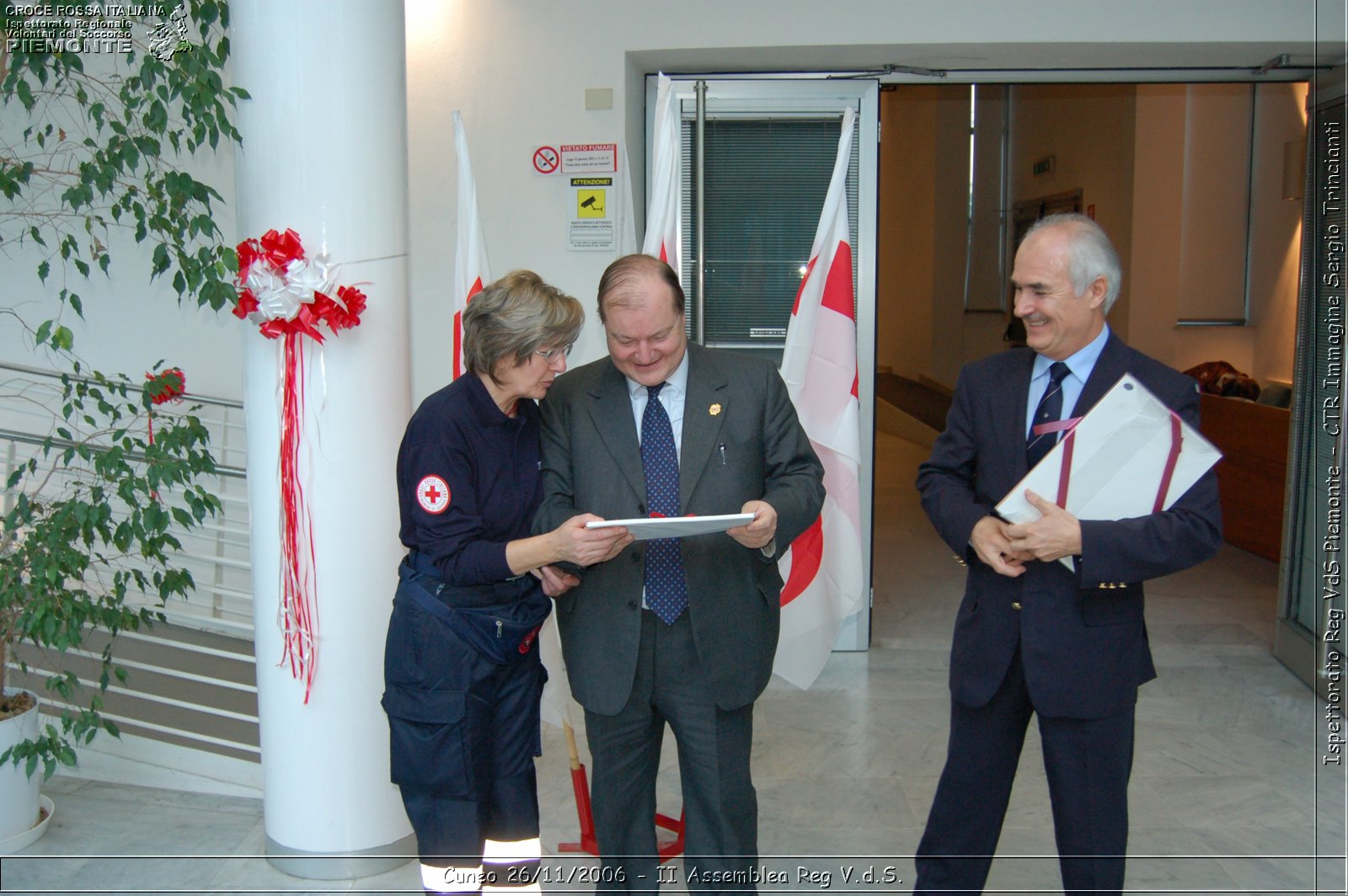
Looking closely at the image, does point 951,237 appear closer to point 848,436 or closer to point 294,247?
point 848,436

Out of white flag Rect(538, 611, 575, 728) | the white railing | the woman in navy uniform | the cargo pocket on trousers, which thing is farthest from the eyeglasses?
the white railing

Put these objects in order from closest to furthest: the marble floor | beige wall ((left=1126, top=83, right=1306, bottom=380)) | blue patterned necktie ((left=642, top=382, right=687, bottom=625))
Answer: blue patterned necktie ((left=642, top=382, right=687, bottom=625)) < the marble floor < beige wall ((left=1126, top=83, right=1306, bottom=380))

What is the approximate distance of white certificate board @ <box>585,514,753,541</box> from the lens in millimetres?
2178

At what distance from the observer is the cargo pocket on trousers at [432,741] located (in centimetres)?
244

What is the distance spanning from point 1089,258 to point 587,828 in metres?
2.18

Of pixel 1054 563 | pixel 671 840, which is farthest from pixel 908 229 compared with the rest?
pixel 1054 563

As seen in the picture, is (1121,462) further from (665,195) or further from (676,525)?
(665,195)

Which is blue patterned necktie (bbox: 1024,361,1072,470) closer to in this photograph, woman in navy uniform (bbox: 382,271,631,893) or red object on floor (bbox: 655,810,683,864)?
woman in navy uniform (bbox: 382,271,631,893)

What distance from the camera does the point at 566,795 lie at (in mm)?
3861

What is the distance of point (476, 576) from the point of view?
2354mm

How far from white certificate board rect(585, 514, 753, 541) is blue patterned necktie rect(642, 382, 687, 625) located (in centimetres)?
29

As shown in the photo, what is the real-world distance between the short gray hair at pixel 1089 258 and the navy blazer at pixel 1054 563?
0.50 ft

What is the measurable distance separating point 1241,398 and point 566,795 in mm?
5693

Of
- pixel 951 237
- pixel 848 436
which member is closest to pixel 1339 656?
pixel 848 436
